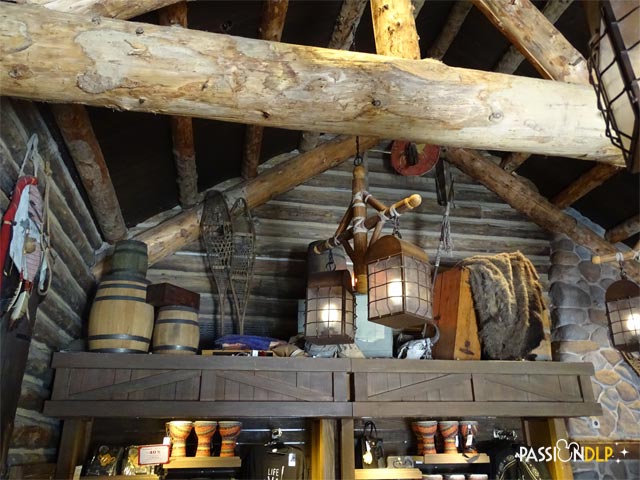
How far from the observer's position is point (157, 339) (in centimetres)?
340

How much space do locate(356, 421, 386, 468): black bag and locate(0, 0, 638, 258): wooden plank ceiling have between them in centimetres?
215

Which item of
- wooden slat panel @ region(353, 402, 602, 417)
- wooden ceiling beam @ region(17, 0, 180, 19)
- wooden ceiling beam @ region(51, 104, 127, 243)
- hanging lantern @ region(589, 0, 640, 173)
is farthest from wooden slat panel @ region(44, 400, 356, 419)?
hanging lantern @ region(589, 0, 640, 173)

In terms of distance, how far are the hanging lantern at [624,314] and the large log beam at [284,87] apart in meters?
1.58

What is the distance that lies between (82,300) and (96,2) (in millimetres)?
2081

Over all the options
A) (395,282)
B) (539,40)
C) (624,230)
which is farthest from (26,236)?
(624,230)

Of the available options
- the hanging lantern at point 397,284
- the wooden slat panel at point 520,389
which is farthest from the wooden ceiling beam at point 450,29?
the wooden slat panel at point 520,389

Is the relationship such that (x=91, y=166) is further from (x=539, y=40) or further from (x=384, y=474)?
(x=384, y=474)

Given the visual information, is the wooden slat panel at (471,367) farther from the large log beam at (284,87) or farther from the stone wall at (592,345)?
the large log beam at (284,87)

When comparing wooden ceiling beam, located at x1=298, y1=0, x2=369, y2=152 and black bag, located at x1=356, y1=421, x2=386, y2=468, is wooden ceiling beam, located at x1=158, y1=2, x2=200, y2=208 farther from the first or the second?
black bag, located at x1=356, y1=421, x2=386, y2=468

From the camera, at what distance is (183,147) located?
344 cm

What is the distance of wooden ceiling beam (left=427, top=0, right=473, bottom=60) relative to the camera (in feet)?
13.1

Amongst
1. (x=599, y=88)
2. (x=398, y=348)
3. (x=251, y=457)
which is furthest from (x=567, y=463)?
(x=599, y=88)

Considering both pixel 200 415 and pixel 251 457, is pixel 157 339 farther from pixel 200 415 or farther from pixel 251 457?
pixel 251 457

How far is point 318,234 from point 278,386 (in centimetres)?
179
